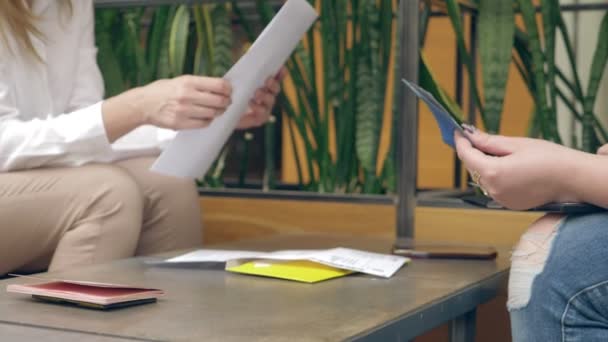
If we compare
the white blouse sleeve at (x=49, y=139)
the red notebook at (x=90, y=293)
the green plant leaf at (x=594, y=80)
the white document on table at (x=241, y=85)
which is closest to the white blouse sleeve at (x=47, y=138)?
the white blouse sleeve at (x=49, y=139)

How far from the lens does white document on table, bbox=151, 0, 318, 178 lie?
1216 mm

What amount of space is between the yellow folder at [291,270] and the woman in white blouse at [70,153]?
0.69ft

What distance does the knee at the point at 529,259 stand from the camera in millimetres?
800

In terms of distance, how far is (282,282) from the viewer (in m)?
1.06

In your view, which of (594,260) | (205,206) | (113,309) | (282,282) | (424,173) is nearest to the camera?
(594,260)

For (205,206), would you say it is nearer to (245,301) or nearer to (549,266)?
(245,301)

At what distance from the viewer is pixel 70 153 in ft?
4.36

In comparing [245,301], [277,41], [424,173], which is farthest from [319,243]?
[424,173]

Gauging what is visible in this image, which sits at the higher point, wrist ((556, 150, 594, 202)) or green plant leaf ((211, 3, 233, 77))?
green plant leaf ((211, 3, 233, 77))

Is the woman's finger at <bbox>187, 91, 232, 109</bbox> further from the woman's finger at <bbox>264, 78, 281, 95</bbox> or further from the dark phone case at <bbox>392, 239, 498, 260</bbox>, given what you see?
the dark phone case at <bbox>392, 239, 498, 260</bbox>

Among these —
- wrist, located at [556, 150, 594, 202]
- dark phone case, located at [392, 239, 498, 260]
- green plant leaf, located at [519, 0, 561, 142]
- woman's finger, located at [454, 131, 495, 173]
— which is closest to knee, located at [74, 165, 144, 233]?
dark phone case, located at [392, 239, 498, 260]

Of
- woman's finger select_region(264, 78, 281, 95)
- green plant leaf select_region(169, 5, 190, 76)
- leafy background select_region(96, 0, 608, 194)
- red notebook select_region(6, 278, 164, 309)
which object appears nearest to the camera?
red notebook select_region(6, 278, 164, 309)

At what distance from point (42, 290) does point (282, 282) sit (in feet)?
0.89

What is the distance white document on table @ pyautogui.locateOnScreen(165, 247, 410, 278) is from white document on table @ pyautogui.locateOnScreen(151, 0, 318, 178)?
0.43ft
